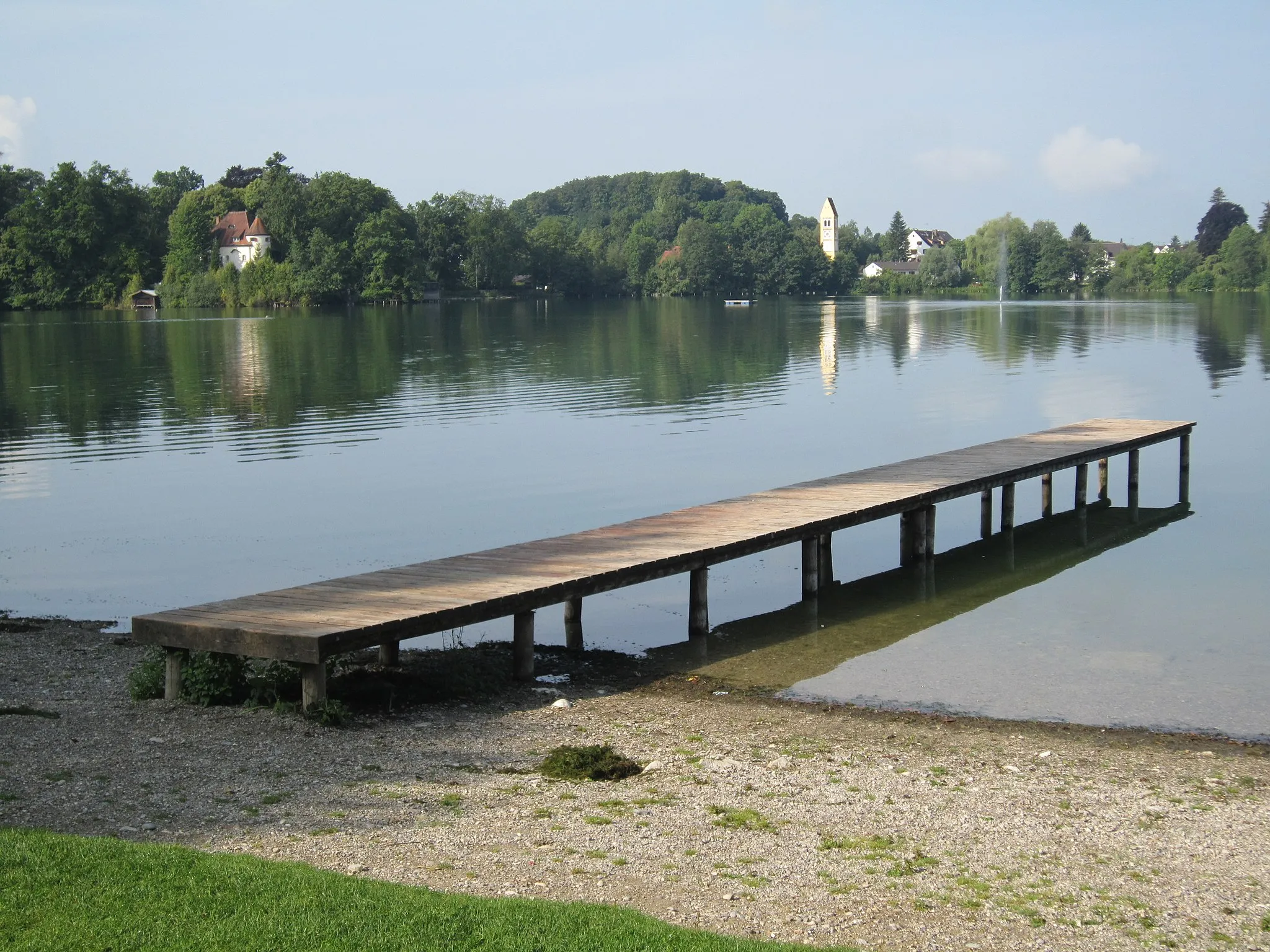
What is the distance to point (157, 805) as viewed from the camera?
8.14 m

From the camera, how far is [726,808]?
8586mm

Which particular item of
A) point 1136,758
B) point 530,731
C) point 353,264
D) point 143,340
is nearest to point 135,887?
point 530,731

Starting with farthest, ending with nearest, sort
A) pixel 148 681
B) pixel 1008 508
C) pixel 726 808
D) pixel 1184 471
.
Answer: pixel 1184 471, pixel 1008 508, pixel 148 681, pixel 726 808

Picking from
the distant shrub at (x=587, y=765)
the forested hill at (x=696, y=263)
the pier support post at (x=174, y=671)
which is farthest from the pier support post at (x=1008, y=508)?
the forested hill at (x=696, y=263)

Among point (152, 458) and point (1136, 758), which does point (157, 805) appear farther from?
point (152, 458)

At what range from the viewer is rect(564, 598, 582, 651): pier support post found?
14.5 m

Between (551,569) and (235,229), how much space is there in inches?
5197

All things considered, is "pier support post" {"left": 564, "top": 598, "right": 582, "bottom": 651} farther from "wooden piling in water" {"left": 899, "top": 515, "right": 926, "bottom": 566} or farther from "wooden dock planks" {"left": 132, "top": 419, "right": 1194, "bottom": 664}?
"wooden piling in water" {"left": 899, "top": 515, "right": 926, "bottom": 566}

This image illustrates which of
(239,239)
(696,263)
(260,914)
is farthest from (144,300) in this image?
(260,914)

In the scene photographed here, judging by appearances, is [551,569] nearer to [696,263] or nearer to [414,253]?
[414,253]

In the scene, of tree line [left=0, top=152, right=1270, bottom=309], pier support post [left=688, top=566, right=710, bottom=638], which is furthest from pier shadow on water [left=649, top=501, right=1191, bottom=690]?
tree line [left=0, top=152, right=1270, bottom=309]

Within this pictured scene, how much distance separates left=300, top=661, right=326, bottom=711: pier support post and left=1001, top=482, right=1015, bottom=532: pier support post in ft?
42.9

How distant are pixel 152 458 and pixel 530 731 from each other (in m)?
20.5

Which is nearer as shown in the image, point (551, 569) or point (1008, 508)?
point (551, 569)
